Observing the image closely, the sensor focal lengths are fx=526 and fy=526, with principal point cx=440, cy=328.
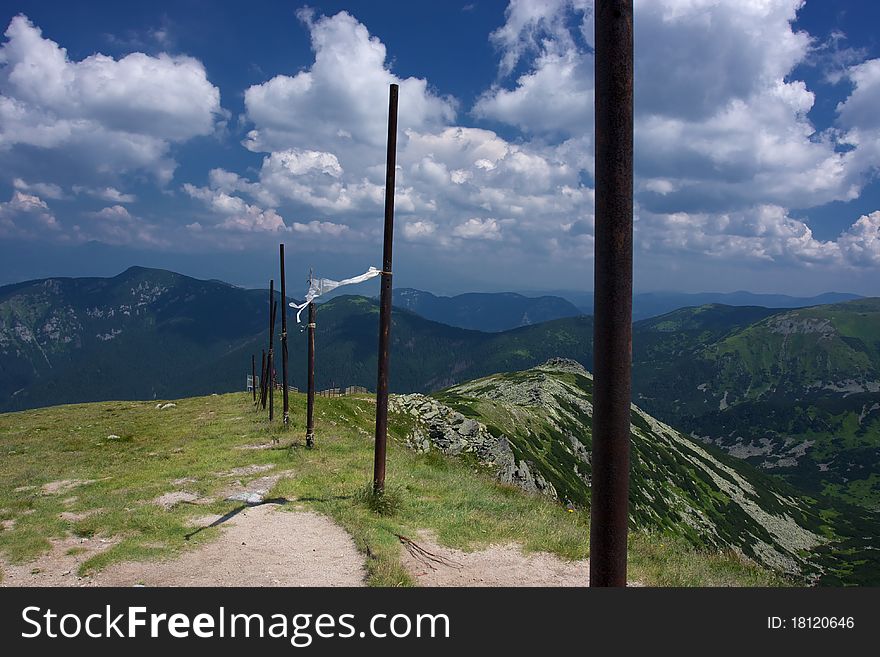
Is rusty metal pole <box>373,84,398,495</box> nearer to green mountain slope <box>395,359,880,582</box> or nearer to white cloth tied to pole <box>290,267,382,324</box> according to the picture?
white cloth tied to pole <box>290,267,382,324</box>

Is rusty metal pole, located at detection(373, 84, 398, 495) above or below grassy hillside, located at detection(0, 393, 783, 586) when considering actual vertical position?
above

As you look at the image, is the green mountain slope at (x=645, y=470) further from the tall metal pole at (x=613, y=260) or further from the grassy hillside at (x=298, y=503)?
the tall metal pole at (x=613, y=260)

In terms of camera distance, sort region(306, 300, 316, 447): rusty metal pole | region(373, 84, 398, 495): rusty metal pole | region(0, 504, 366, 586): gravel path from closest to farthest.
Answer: region(0, 504, 366, 586): gravel path
region(373, 84, 398, 495): rusty metal pole
region(306, 300, 316, 447): rusty metal pole

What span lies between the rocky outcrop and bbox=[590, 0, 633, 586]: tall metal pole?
48737 mm

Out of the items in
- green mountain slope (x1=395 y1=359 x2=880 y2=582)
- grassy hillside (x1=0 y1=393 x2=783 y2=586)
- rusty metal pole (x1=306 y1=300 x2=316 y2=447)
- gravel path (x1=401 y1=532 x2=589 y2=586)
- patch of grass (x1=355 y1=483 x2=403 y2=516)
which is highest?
rusty metal pole (x1=306 y1=300 x2=316 y2=447)

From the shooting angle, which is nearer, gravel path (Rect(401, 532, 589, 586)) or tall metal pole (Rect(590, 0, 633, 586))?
tall metal pole (Rect(590, 0, 633, 586))

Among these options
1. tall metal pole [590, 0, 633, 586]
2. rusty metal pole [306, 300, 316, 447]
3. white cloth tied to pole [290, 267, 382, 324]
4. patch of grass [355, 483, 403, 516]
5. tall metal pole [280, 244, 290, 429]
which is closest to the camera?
tall metal pole [590, 0, 633, 586]

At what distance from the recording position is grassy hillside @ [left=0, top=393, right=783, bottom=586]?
1295cm

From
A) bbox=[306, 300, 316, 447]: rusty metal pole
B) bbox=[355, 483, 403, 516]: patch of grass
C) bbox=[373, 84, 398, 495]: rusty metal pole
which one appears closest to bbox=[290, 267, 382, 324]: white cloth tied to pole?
bbox=[373, 84, 398, 495]: rusty metal pole

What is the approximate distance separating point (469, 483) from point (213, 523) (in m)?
9.17

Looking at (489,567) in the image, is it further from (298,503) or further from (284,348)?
(284,348)

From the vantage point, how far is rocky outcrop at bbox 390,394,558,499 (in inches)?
2249

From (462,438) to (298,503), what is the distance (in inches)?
1815
